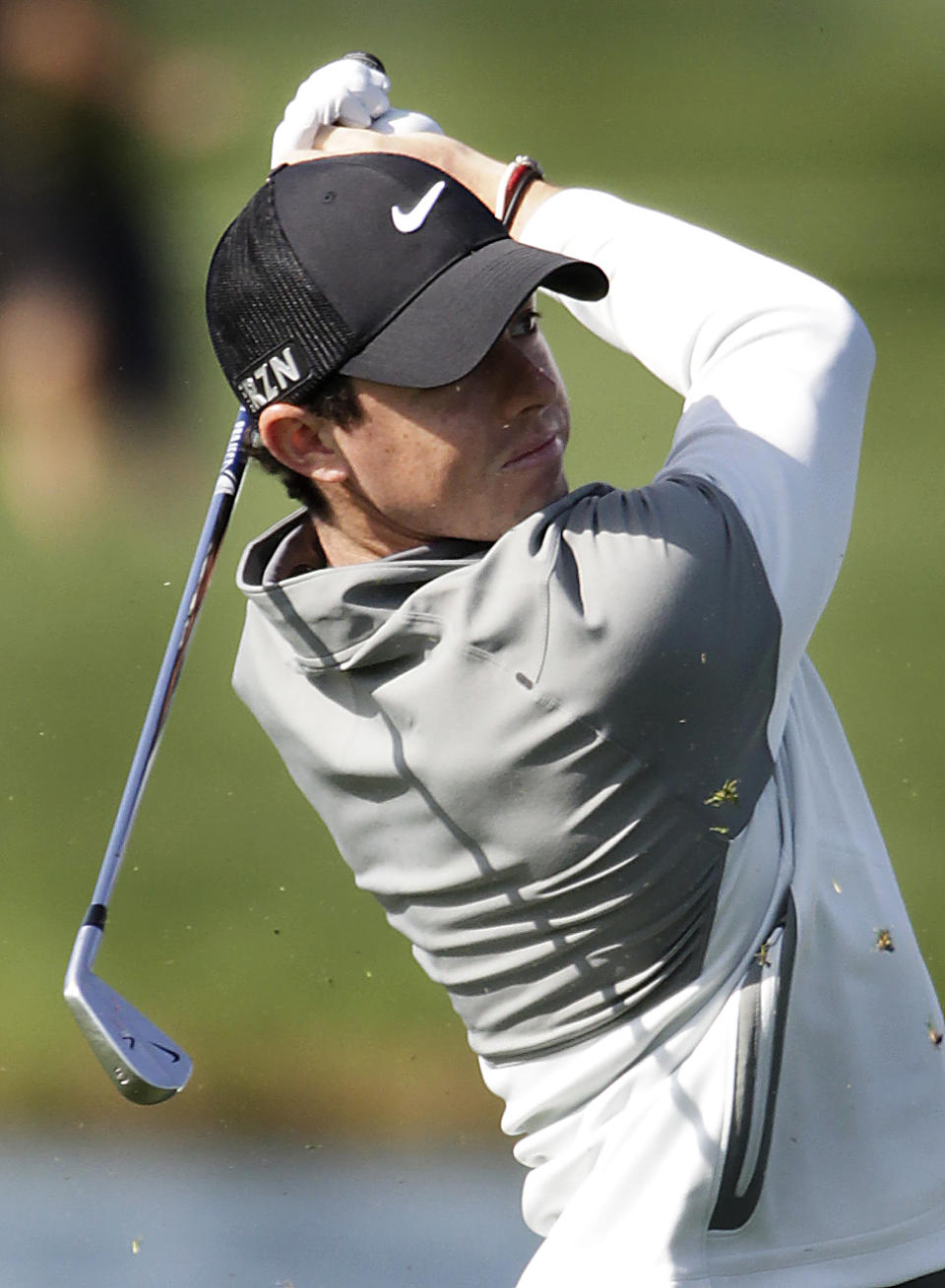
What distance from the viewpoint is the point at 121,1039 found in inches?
39.4

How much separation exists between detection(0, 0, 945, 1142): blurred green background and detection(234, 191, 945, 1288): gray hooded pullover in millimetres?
1155

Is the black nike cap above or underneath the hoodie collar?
above

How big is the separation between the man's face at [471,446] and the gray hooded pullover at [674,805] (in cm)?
3

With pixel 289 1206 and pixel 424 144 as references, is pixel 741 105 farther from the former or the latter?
pixel 289 1206

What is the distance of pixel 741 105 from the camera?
2.15m

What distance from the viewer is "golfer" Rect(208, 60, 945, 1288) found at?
0.89 metres

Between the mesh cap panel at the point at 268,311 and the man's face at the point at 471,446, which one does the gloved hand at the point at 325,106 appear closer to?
the mesh cap panel at the point at 268,311

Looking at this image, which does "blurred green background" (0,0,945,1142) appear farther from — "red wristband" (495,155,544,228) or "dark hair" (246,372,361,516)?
"dark hair" (246,372,361,516)

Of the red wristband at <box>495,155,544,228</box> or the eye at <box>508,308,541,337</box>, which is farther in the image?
the red wristband at <box>495,155,544,228</box>

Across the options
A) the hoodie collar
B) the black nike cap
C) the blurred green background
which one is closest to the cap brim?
the black nike cap

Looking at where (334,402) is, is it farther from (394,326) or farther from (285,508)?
(285,508)

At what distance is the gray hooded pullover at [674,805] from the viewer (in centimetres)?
88

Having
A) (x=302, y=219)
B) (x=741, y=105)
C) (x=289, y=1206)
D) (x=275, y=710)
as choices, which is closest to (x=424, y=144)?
(x=302, y=219)

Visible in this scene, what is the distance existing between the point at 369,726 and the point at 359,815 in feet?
0.30
